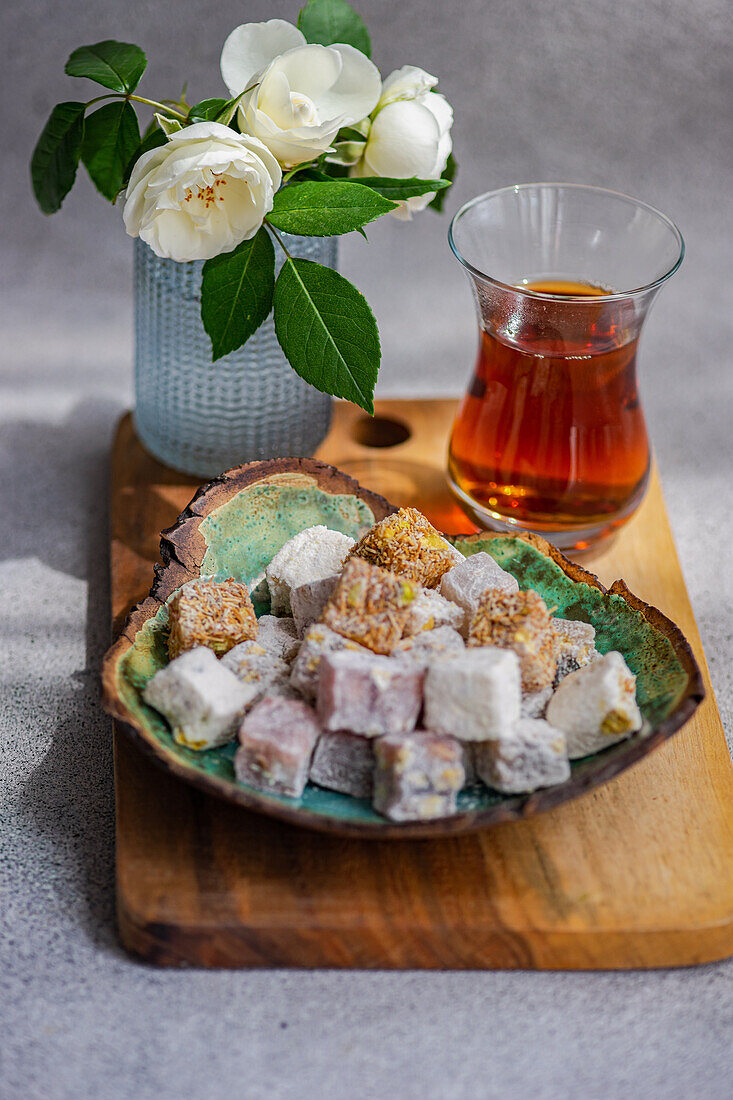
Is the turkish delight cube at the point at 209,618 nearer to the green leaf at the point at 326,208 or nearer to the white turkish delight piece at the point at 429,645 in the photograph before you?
the white turkish delight piece at the point at 429,645

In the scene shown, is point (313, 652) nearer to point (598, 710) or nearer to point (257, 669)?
point (257, 669)

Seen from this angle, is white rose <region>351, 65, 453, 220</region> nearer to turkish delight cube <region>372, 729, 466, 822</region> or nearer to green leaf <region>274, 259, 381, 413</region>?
green leaf <region>274, 259, 381, 413</region>

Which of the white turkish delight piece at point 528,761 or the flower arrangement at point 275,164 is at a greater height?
the flower arrangement at point 275,164

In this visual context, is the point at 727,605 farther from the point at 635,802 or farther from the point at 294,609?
the point at 294,609

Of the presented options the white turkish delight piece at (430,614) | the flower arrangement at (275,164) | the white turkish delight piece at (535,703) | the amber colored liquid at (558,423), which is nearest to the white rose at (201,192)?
the flower arrangement at (275,164)

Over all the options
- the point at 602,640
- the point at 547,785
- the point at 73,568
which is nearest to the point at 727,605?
the point at 602,640

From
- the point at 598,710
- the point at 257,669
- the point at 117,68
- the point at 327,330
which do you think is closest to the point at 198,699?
the point at 257,669

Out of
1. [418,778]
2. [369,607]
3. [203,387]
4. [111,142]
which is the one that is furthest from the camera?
[203,387]

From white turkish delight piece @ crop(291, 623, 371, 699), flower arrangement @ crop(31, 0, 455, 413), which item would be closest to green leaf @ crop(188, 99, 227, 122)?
flower arrangement @ crop(31, 0, 455, 413)
